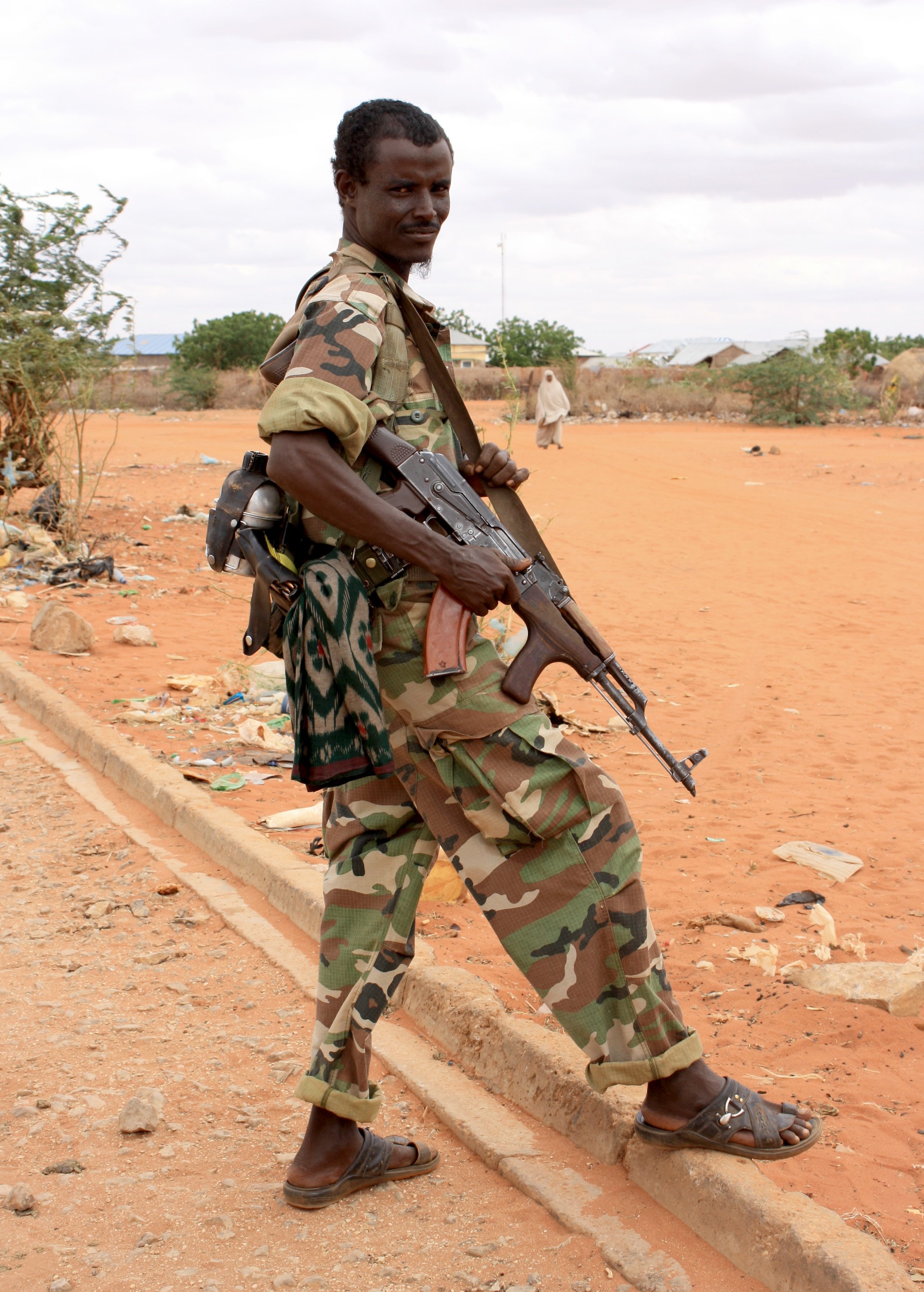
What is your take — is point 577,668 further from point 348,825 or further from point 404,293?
point 404,293

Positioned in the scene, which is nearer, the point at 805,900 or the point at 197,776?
the point at 805,900

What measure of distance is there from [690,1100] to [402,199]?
167cm

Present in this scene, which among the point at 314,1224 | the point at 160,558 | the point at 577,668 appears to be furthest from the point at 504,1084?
the point at 160,558

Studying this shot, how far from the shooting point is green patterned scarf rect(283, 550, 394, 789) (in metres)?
1.90

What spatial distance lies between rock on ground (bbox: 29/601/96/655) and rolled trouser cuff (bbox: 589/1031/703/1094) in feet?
17.4

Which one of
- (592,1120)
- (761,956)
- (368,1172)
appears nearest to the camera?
(368,1172)

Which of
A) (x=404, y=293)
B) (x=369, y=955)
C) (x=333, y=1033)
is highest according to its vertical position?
(x=404, y=293)

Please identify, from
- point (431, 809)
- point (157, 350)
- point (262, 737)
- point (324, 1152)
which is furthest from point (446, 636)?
point (157, 350)

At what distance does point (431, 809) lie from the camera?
2.05 meters

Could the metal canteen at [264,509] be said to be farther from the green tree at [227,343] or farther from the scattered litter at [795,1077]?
the green tree at [227,343]

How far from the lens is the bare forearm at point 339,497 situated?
71.7 inches

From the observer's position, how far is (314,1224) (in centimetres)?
208

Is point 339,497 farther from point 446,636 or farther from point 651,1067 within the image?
point 651,1067

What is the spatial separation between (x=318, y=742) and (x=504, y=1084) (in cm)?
106
